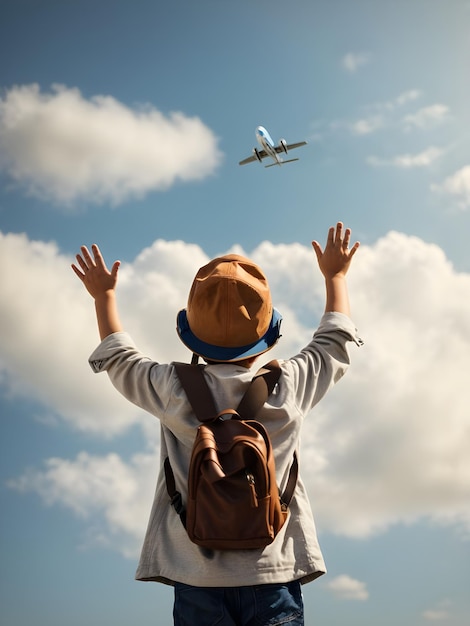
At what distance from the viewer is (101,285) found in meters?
4.57

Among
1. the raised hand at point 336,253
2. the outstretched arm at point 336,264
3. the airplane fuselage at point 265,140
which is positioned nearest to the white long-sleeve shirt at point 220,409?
the outstretched arm at point 336,264

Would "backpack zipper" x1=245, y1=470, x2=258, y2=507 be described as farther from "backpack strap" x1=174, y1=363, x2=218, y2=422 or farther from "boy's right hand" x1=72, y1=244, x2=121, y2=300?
"boy's right hand" x1=72, y1=244, x2=121, y2=300

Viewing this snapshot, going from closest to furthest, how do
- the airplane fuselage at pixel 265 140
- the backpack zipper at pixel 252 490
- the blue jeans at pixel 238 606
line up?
the backpack zipper at pixel 252 490
the blue jeans at pixel 238 606
the airplane fuselage at pixel 265 140

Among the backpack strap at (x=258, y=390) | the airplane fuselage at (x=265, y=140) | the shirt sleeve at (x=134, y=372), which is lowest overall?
the backpack strap at (x=258, y=390)

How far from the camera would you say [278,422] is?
368 centimetres

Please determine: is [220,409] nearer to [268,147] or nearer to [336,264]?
[336,264]

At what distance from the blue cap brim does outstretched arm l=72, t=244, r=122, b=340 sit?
0.54m

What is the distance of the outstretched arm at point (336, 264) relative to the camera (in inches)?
177

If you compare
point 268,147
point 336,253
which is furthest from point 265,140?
point 336,253

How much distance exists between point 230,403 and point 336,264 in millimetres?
1512

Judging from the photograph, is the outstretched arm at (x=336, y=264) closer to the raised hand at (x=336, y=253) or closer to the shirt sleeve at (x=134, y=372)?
the raised hand at (x=336, y=253)

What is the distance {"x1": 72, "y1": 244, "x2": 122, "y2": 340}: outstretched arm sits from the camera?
14.4ft

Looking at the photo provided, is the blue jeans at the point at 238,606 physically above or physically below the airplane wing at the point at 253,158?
below

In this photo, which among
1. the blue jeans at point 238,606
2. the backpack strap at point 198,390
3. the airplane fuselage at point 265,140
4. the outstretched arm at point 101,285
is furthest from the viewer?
the airplane fuselage at point 265,140
